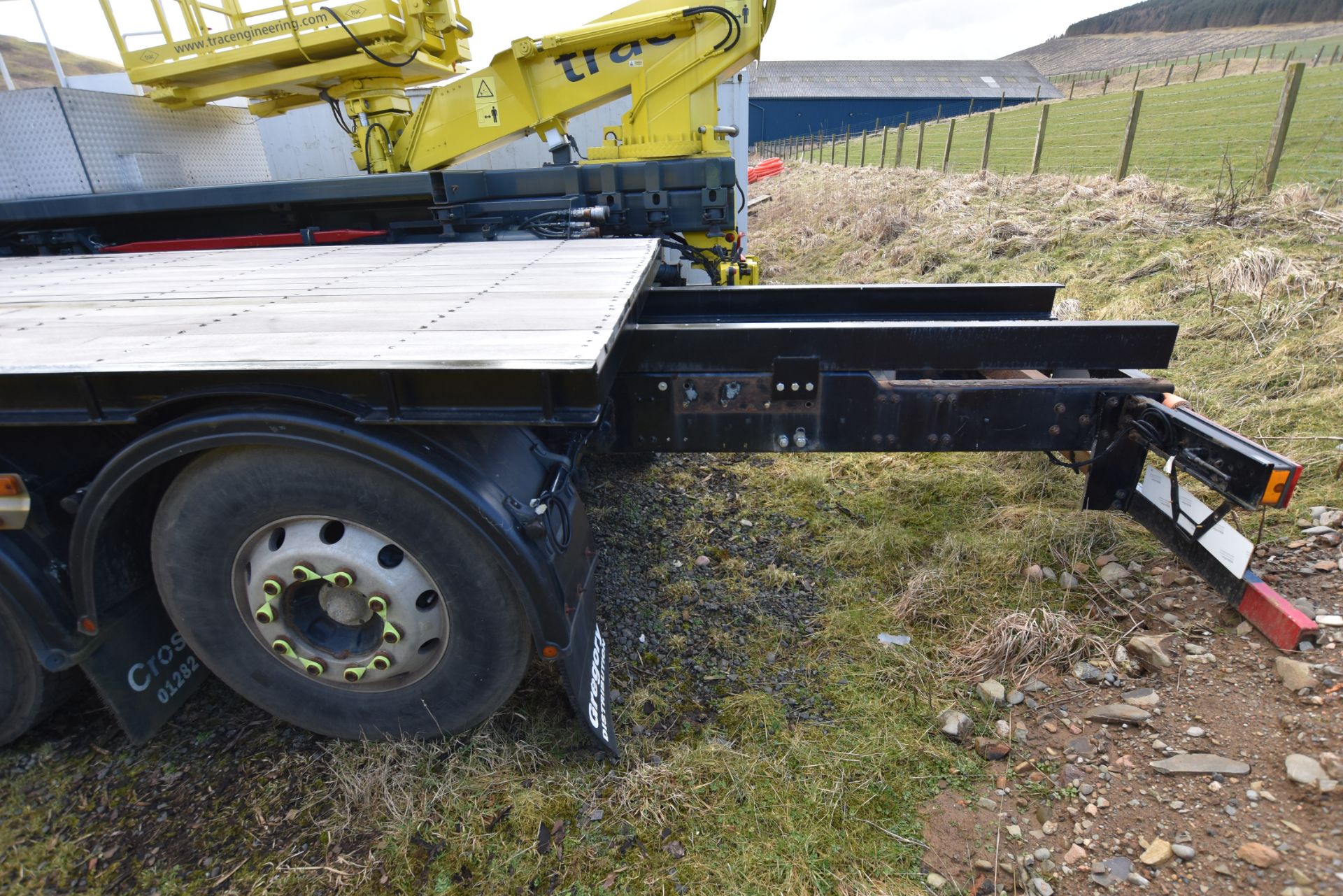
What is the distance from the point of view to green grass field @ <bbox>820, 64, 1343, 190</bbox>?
10.3 meters

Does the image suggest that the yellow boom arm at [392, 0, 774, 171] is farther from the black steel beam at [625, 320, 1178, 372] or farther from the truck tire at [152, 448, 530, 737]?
the truck tire at [152, 448, 530, 737]

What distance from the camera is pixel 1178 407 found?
2494 mm

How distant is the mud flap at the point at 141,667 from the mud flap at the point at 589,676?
1499 millimetres

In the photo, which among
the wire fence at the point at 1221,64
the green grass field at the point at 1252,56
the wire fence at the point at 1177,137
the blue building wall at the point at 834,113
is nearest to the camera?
the wire fence at the point at 1177,137

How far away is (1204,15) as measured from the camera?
65.8m

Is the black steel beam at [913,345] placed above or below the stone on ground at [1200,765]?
above

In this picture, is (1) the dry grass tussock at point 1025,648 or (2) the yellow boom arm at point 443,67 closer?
(1) the dry grass tussock at point 1025,648

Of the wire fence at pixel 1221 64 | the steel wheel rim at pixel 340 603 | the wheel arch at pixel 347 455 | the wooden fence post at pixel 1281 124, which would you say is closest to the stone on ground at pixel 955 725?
the wheel arch at pixel 347 455

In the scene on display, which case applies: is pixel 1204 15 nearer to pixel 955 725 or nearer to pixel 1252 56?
pixel 1252 56

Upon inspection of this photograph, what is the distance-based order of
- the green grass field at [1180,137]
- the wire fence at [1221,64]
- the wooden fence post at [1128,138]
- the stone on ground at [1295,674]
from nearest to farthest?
the stone on ground at [1295,674]
the wooden fence post at [1128,138]
the green grass field at [1180,137]
the wire fence at [1221,64]

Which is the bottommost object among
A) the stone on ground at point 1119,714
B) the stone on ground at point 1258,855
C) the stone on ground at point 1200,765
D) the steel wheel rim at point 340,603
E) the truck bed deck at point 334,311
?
the stone on ground at point 1119,714

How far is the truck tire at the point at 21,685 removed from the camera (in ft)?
7.78

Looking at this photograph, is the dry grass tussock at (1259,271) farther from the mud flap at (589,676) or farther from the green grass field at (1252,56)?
the green grass field at (1252,56)

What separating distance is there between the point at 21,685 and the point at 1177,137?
1928 cm
